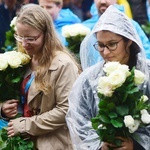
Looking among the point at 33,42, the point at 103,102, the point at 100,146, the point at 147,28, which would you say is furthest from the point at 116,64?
the point at 147,28

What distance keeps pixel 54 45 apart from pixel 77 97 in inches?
29.8

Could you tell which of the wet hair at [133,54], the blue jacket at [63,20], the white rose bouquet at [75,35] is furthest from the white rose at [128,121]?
the blue jacket at [63,20]

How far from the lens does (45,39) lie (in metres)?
5.23

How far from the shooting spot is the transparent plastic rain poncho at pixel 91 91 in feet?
14.6

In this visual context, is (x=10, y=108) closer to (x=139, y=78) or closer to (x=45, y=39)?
(x=45, y=39)

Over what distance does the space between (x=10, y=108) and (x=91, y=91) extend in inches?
45.5

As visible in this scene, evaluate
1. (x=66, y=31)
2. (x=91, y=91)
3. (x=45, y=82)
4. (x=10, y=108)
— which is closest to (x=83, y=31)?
(x=66, y=31)

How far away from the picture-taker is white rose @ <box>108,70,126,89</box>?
4.14m

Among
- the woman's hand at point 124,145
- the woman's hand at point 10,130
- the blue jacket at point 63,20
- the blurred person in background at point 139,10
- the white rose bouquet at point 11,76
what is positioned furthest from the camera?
the blurred person in background at point 139,10

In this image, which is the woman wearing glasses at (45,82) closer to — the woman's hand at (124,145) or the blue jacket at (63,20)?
the woman's hand at (124,145)

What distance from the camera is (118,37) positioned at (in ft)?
14.6

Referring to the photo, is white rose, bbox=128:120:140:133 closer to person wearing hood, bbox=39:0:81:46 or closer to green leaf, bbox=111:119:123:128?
green leaf, bbox=111:119:123:128

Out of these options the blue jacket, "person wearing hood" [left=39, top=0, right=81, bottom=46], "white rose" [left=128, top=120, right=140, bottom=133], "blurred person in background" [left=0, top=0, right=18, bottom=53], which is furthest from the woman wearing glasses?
"blurred person in background" [left=0, top=0, right=18, bottom=53]

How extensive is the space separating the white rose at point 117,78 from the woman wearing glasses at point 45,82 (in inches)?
39.1
